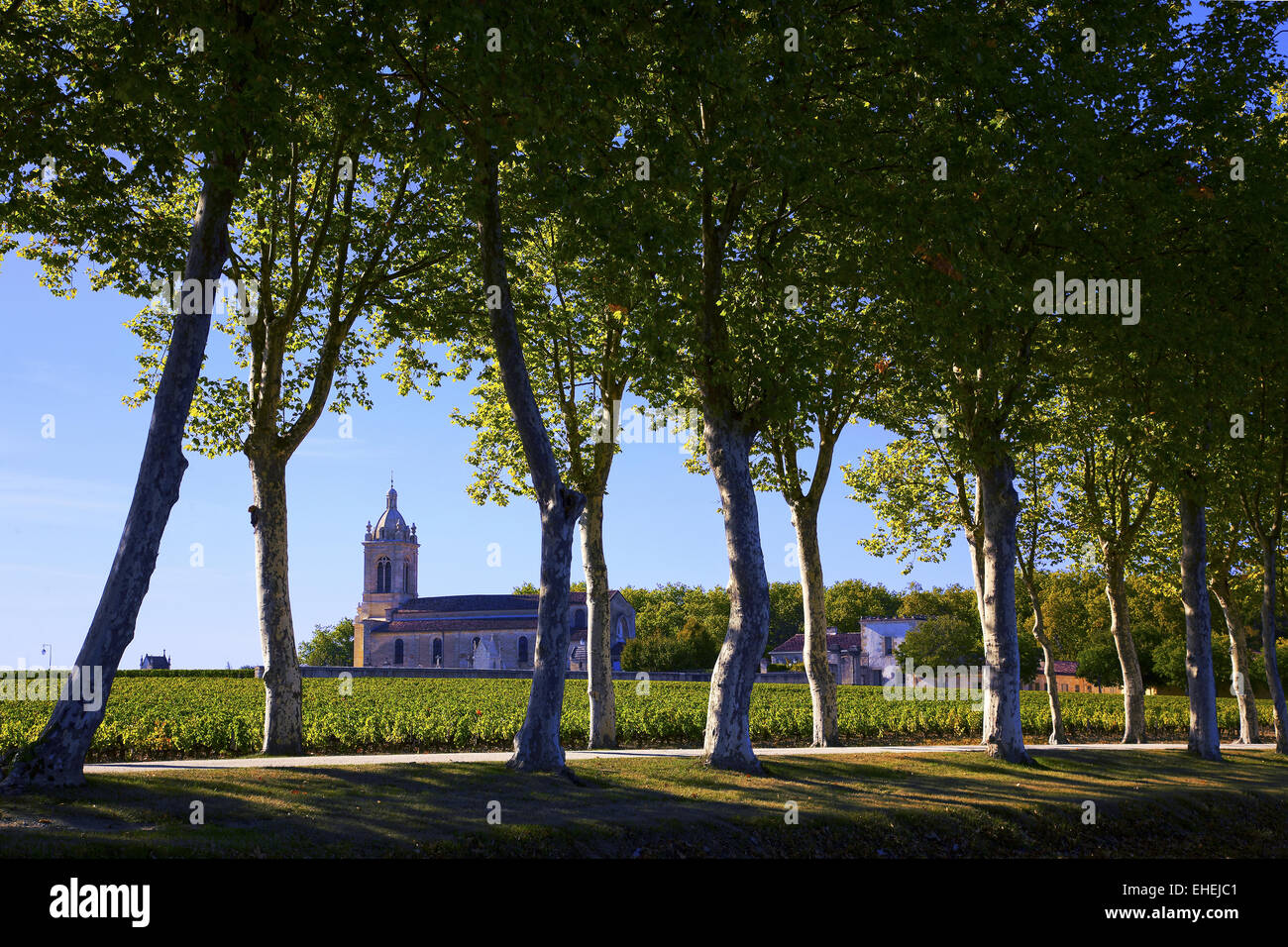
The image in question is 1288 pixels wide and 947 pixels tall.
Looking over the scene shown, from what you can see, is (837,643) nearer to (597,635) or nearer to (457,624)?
(457,624)

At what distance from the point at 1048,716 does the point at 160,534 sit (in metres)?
33.0

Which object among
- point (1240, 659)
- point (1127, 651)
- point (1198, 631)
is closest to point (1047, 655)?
point (1127, 651)

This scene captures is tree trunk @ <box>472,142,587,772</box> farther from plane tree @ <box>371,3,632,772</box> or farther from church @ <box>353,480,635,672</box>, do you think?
church @ <box>353,480,635,672</box>

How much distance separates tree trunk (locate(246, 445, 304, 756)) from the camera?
61.8 feet

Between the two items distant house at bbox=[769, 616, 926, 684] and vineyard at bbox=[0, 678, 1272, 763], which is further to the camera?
distant house at bbox=[769, 616, 926, 684]

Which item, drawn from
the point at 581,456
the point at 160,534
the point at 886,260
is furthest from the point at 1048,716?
the point at 160,534

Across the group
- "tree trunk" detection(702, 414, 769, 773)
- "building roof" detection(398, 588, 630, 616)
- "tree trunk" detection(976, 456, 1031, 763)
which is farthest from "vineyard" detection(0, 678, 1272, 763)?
"building roof" detection(398, 588, 630, 616)

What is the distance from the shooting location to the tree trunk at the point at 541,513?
15.1m

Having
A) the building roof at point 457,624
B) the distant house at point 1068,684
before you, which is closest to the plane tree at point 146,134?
the distant house at point 1068,684

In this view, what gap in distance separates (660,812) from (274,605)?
915cm

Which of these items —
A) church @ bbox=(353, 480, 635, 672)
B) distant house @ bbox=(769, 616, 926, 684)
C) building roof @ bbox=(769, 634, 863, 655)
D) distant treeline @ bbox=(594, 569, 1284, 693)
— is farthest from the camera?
church @ bbox=(353, 480, 635, 672)

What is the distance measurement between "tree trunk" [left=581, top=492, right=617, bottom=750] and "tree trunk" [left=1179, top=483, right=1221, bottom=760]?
43.8 ft

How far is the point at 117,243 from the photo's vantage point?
1656 centimetres
